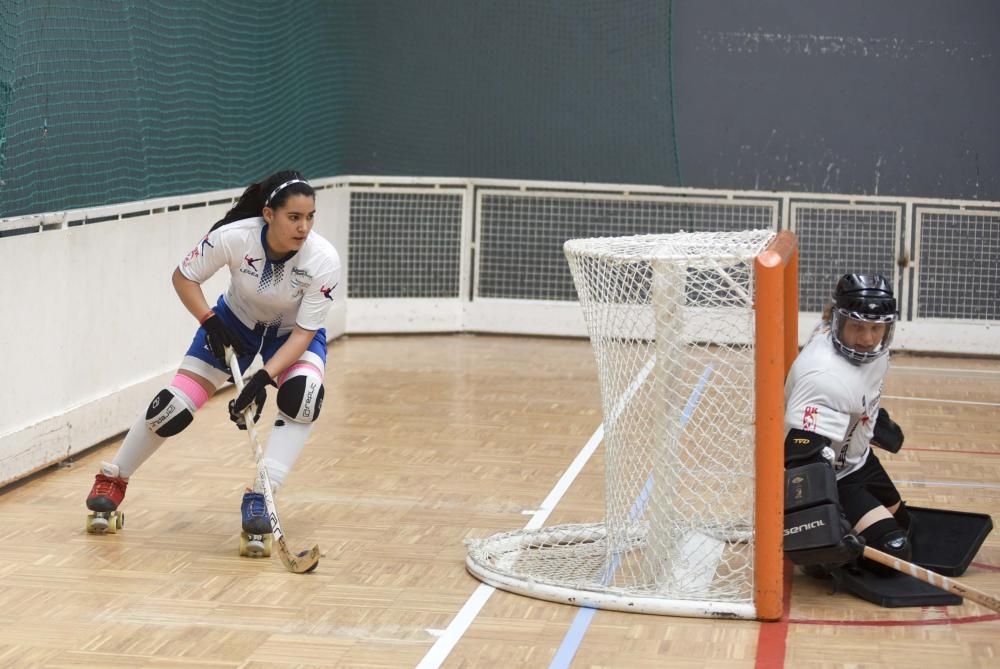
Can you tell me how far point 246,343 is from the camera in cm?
592

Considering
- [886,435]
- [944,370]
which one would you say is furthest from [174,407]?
[944,370]

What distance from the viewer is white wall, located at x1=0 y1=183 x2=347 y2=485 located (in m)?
6.70

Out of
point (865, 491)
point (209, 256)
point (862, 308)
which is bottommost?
point (865, 491)

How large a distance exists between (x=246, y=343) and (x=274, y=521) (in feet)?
2.85

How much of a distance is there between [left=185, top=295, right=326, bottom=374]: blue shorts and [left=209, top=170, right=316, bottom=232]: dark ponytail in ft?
1.17

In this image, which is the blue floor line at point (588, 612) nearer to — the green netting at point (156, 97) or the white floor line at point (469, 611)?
the white floor line at point (469, 611)

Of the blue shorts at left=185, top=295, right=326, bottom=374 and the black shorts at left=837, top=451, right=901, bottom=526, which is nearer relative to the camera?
the black shorts at left=837, top=451, right=901, bottom=526

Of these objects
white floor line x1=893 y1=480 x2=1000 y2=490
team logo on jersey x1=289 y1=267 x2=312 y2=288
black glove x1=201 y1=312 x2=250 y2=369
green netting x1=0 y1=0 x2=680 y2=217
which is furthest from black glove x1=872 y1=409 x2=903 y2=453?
green netting x1=0 y1=0 x2=680 y2=217

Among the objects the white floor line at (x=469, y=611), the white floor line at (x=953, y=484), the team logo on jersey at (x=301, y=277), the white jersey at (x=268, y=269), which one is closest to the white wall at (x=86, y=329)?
the white jersey at (x=268, y=269)

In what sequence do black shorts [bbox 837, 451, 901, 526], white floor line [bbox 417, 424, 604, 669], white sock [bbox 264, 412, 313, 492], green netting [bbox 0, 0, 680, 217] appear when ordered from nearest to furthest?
white floor line [bbox 417, 424, 604, 669] < black shorts [bbox 837, 451, 901, 526] < white sock [bbox 264, 412, 313, 492] < green netting [bbox 0, 0, 680, 217]

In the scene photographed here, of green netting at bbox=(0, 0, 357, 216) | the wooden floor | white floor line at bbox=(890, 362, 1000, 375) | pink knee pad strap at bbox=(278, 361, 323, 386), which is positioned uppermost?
green netting at bbox=(0, 0, 357, 216)

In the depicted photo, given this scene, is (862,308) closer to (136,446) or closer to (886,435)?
(886,435)

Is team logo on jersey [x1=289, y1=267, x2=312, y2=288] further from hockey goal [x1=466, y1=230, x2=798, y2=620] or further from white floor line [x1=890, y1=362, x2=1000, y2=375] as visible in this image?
white floor line [x1=890, y1=362, x2=1000, y2=375]

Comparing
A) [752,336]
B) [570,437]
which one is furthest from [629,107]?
[752,336]
